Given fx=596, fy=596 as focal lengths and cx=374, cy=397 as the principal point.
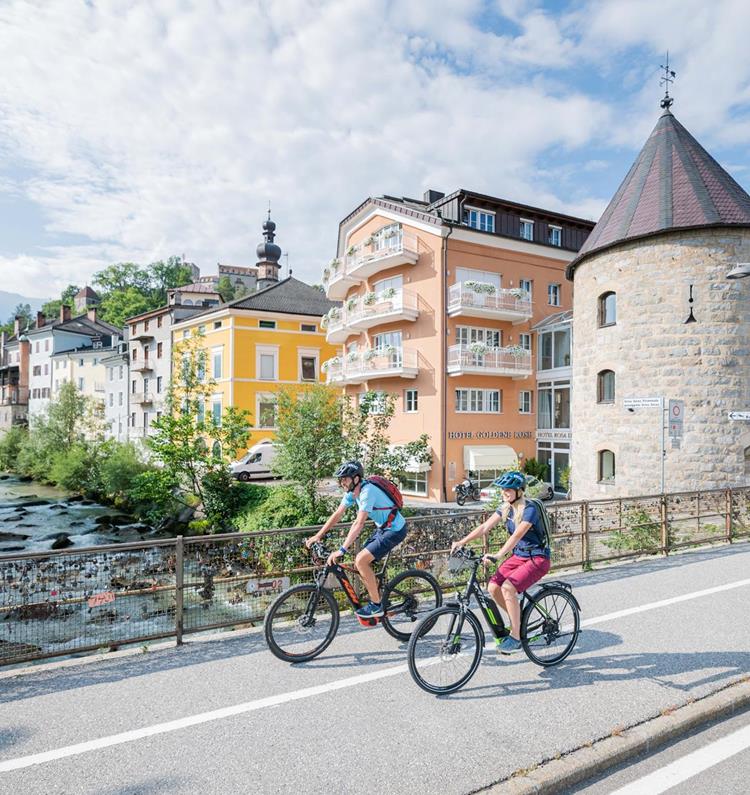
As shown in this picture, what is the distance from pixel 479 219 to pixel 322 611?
26.4m

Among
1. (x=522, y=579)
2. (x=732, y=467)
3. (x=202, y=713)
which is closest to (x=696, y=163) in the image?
(x=732, y=467)

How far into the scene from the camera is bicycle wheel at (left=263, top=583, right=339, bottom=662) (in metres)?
5.45

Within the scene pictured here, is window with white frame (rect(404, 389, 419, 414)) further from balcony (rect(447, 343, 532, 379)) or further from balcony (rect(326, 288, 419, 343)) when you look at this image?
balcony (rect(326, 288, 419, 343))

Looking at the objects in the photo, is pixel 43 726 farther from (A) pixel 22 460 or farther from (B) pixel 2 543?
(A) pixel 22 460

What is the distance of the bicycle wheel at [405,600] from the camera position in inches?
236

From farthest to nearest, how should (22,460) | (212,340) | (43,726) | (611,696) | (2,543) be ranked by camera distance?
1. (22,460)
2. (212,340)
3. (2,543)
4. (611,696)
5. (43,726)

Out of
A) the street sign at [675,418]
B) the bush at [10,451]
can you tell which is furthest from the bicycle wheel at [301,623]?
the bush at [10,451]

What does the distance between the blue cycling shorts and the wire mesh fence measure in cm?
121

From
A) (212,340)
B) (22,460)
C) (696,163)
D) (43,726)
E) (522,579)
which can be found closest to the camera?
(43,726)

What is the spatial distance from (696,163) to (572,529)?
57.8 feet

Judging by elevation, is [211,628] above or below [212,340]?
below

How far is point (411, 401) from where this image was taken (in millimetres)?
28703

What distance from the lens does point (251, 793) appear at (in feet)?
11.5

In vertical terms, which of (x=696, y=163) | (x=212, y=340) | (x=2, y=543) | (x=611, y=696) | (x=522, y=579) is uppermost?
(x=696, y=163)
